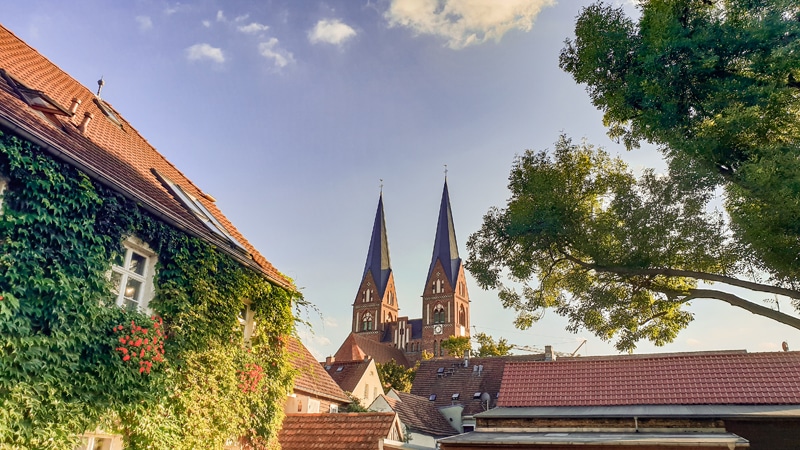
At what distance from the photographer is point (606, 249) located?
12.9m

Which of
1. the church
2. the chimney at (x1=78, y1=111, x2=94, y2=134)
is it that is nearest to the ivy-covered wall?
the chimney at (x1=78, y1=111, x2=94, y2=134)

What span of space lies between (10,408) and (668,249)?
1282 cm

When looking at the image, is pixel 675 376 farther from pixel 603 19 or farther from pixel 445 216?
pixel 445 216

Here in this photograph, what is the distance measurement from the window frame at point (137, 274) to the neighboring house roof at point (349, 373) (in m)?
28.8

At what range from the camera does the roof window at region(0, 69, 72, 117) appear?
830 centimetres

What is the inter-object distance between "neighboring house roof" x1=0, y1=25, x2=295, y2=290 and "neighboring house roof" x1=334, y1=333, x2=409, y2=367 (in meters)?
51.1

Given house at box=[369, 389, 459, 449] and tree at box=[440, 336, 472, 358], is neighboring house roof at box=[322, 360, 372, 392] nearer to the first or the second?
house at box=[369, 389, 459, 449]

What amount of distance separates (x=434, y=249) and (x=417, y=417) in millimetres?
51944

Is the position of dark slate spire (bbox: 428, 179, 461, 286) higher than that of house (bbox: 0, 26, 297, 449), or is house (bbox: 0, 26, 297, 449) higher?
dark slate spire (bbox: 428, 179, 461, 286)

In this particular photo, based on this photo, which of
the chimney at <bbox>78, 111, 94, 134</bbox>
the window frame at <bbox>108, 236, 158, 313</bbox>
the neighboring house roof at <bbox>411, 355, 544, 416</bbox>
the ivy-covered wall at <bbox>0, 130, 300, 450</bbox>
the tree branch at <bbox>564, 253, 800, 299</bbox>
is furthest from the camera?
the neighboring house roof at <bbox>411, 355, 544, 416</bbox>

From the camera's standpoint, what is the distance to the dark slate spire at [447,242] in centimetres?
7710

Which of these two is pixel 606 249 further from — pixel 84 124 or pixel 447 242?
pixel 447 242

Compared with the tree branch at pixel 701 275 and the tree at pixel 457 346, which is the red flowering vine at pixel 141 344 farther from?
the tree at pixel 457 346

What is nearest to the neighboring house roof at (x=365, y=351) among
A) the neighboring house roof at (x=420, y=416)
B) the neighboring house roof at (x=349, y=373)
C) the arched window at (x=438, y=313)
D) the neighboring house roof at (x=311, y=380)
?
the arched window at (x=438, y=313)
